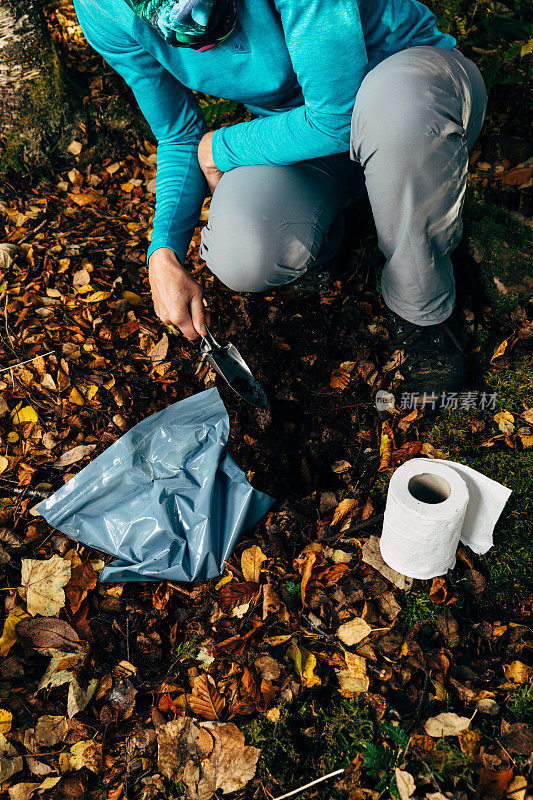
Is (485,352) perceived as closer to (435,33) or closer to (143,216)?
(435,33)

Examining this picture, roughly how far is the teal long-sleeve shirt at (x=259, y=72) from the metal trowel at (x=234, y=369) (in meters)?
0.42

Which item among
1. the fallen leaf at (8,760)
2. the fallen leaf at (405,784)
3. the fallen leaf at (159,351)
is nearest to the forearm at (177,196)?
the fallen leaf at (159,351)

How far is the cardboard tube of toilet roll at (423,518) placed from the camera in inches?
74.4

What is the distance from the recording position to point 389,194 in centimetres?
205

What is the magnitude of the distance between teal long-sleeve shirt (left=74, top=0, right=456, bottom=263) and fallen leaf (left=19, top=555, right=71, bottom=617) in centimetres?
129

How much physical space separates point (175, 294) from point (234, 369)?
413 millimetres

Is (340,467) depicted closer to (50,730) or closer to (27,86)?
(50,730)

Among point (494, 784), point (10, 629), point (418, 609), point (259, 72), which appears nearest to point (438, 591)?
point (418, 609)

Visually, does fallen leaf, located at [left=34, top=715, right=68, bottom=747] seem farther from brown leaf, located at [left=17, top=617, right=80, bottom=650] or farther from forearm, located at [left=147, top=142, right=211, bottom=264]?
forearm, located at [left=147, top=142, right=211, bottom=264]

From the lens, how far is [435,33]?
7.06 feet

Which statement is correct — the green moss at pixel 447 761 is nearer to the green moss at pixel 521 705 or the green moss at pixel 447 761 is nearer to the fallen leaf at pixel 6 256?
the green moss at pixel 521 705

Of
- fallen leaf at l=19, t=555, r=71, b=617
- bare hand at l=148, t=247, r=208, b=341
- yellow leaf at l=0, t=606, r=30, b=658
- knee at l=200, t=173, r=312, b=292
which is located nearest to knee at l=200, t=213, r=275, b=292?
knee at l=200, t=173, r=312, b=292

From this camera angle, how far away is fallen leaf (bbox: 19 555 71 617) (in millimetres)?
2191

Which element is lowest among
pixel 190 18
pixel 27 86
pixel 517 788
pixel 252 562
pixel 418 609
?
pixel 517 788
